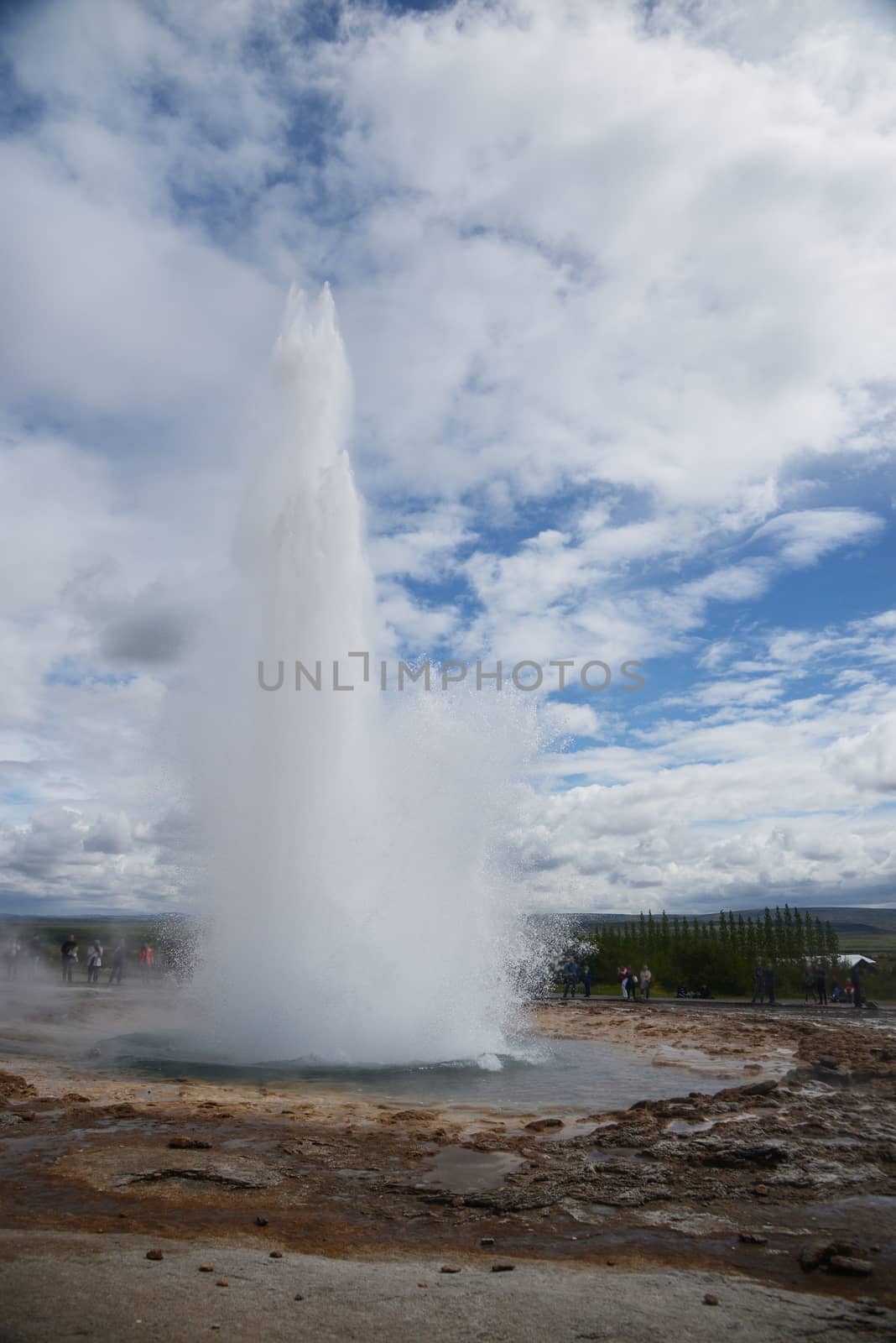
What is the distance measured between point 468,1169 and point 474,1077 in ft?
19.6

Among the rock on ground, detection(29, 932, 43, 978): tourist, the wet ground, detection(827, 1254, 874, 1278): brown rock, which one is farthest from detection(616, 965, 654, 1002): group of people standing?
the rock on ground

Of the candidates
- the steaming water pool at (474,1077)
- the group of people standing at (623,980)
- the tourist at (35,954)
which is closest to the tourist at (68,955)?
the tourist at (35,954)

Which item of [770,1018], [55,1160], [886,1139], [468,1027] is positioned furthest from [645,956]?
[55,1160]

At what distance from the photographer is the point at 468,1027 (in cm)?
1567

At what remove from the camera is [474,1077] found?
13125 millimetres

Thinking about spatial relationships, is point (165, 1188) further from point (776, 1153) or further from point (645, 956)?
point (645, 956)

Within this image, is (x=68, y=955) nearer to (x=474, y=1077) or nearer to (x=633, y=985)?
(x=633, y=985)

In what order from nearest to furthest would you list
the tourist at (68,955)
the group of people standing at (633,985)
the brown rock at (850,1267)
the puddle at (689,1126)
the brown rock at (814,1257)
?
1. the brown rock at (850,1267)
2. the brown rock at (814,1257)
3. the puddle at (689,1126)
4. the tourist at (68,955)
5. the group of people standing at (633,985)

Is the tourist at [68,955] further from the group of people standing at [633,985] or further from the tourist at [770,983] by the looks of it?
the tourist at [770,983]

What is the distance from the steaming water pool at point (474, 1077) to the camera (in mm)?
11344

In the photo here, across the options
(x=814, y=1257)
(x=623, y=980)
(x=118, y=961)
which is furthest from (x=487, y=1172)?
(x=623, y=980)

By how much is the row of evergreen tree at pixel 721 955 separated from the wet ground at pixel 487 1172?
23503 mm

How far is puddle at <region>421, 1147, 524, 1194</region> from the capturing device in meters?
6.96

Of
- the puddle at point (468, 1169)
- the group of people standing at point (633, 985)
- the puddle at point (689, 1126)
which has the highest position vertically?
the puddle at point (468, 1169)
